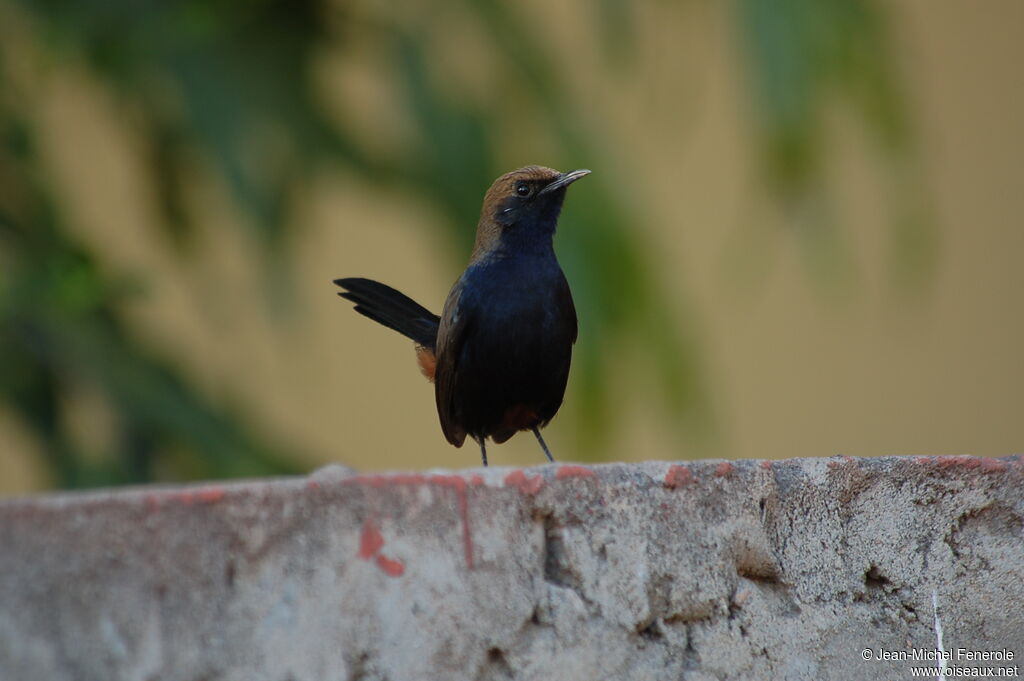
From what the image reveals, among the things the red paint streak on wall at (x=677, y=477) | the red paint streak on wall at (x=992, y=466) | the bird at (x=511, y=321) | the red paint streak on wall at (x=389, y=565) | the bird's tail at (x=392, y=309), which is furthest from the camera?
the bird's tail at (x=392, y=309)

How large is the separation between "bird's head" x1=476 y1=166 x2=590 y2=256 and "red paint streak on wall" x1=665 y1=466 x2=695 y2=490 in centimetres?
83

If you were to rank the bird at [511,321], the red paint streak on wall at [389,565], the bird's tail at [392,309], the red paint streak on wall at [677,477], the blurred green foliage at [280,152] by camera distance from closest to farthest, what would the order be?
1. the red paint streak on wall at [389,565]
2. the red paint streak on wall at [677,477]
3. the bird at [511,321]
4. the bird's tail at [392,309]
5. the blurred green foliage at [280,152]

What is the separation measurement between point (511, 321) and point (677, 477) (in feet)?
2.45

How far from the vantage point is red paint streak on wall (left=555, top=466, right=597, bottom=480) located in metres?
1.80

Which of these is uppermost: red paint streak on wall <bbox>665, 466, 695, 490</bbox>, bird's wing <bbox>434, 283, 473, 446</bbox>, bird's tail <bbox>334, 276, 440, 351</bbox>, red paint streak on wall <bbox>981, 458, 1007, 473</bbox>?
bird's tail <bbox>334, 276, 440, 351</bbox>

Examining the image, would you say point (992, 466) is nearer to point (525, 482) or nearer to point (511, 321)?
point (525, 482)

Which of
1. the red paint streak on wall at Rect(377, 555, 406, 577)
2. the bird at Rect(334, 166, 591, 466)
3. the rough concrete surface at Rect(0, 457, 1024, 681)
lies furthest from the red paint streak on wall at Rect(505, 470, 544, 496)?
the bird at Rect(334, 166, 591, 466)

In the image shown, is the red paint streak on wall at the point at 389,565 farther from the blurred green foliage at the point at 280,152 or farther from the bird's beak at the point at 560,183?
the blurred green foliage at the point at 280,152

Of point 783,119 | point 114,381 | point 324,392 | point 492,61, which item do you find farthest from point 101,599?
point 324,392

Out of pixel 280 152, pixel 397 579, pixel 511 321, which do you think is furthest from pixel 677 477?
pixel 280 152

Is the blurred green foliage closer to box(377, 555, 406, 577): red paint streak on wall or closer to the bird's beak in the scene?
the bird's beak

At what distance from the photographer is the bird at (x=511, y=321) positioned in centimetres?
258

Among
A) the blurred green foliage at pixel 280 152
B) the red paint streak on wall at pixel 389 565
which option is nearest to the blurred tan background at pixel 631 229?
the blurred green foliage at pixel 280 152

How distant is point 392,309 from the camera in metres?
2.90
